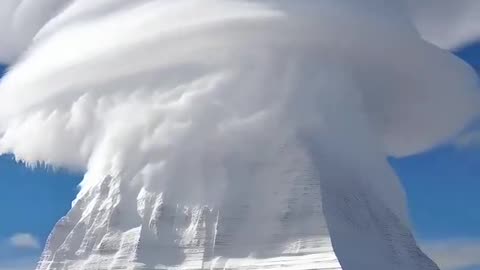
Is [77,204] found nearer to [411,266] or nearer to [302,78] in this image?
[302,78]

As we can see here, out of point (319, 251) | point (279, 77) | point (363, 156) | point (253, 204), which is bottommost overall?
point (319, 251)

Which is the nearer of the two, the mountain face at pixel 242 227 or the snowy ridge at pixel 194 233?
the snowy ridge at pixel 194 233

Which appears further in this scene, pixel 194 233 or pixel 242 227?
pixel 242 227

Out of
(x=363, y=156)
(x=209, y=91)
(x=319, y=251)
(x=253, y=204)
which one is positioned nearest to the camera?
(x=319, y=251)

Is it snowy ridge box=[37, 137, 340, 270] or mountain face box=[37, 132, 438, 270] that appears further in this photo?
mountain face box=[37, 132, 438, 270]

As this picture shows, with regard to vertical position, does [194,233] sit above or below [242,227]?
below

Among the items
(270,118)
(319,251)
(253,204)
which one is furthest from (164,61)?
(319,251)

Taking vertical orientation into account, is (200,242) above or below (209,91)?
below

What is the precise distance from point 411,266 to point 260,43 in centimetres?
3097

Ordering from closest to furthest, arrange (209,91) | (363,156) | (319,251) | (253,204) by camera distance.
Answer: (319,251) < (253,204) < (209,91) < (363,156)

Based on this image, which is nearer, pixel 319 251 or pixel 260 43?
pixel 319 251

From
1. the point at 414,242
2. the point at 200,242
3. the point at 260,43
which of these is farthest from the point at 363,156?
the point at 200,242

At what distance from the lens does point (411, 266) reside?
3873 inches

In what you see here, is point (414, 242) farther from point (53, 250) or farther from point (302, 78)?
point (53, 250)
